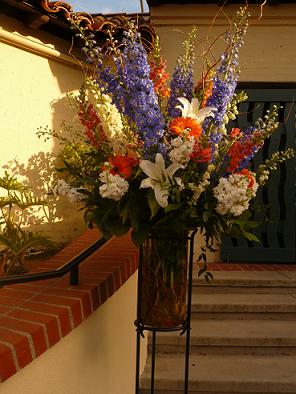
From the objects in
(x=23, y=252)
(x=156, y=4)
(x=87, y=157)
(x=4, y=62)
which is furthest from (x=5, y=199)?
(x=156, y=4)

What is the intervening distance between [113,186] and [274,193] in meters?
3.71

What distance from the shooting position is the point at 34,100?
4.11 m

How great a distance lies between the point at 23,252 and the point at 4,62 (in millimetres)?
1800

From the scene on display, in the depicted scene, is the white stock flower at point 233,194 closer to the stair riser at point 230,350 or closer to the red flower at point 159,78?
the red flower at point 159,78

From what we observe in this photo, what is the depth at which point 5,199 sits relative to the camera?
3652 millimetres

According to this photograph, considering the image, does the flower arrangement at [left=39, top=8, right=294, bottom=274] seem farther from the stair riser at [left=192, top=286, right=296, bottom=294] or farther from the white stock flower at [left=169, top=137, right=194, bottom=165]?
the stair riser at [left=192, top=286, right=296, bottom=294]

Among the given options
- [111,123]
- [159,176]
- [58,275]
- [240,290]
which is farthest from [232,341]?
[111,123]

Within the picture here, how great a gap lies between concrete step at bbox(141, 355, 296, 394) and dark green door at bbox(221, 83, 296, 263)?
5.42 ft

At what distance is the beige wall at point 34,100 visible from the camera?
3.82m

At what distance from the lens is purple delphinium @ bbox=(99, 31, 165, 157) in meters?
Result: 1.57

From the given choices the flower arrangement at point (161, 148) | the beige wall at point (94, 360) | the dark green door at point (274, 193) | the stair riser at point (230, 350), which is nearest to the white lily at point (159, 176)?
the flower arrangement at point (161, 148)

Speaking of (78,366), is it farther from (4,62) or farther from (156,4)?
(156,4)

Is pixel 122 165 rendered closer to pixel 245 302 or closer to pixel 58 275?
pixel 58 275

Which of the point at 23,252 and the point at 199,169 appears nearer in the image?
the point at 199,169
